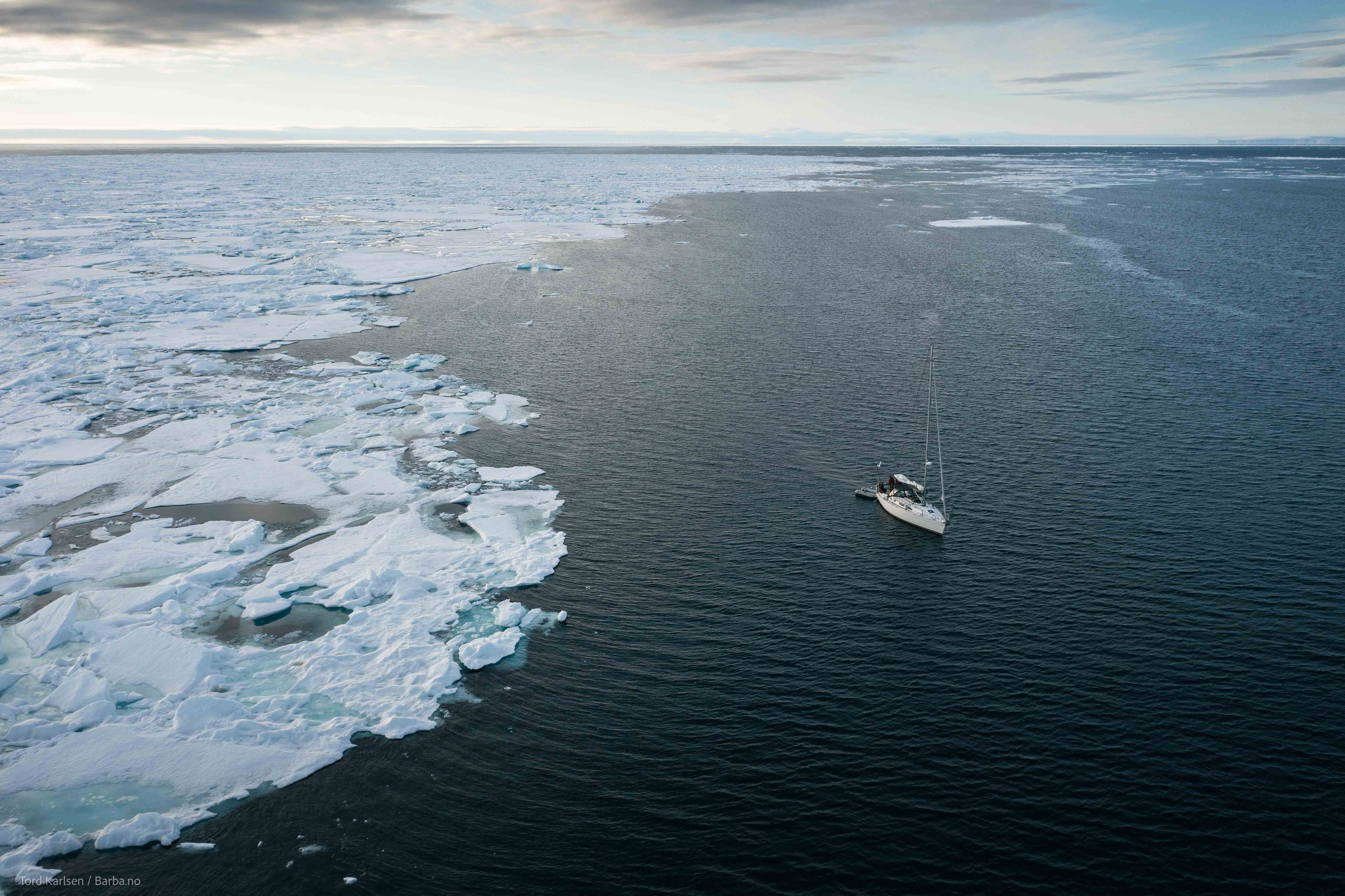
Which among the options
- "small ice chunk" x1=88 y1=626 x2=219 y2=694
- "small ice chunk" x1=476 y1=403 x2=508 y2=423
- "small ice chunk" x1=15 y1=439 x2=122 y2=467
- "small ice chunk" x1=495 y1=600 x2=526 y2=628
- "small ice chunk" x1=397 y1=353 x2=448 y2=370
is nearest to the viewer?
"small ice chunk" x1=88 y1=626 x2=219 y2=694

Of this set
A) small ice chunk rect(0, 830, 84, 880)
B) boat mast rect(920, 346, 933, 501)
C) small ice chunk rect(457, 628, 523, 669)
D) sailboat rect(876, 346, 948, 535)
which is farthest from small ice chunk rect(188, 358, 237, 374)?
boat mast rect(920, 346, 933, 501)

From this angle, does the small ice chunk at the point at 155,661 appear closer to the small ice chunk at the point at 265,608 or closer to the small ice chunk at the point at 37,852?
the small ice chunk at the point at 265,608

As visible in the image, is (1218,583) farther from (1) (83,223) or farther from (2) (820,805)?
(1) (83,223)

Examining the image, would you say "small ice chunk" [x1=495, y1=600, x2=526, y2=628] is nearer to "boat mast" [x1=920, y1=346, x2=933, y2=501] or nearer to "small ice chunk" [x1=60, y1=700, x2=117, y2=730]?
"small ice chunk" [x1=60, y1=700, x2=117, y2=730]

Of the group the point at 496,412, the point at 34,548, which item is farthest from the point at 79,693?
the point at 496,412

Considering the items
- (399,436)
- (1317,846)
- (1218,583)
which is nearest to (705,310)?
(399,436)

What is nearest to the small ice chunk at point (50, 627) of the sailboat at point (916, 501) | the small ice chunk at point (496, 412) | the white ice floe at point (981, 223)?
the small ice chunk at point (496, 412)

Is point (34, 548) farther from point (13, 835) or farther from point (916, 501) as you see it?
point (916, 501)
